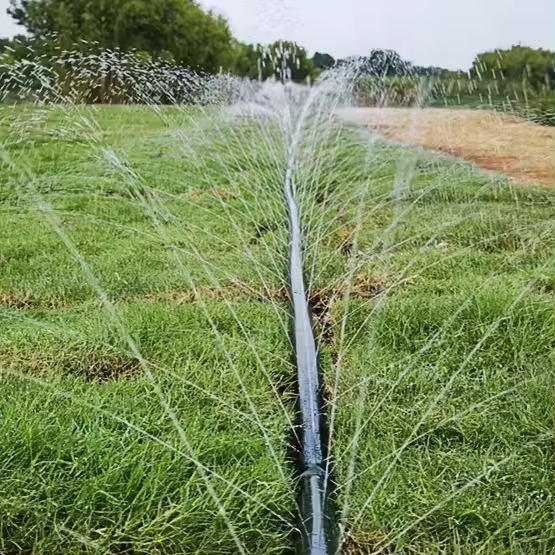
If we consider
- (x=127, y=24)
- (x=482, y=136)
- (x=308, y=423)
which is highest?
(x=127, y=24)

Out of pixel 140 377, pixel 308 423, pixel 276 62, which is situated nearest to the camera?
pixel 308 423

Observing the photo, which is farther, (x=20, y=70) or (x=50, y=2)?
(x=50, y=2)

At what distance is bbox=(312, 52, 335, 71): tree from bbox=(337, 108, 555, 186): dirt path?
38cm

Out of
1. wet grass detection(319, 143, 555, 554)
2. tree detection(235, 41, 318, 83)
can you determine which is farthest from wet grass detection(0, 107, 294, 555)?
tree detection(235, 41, 318, 83)

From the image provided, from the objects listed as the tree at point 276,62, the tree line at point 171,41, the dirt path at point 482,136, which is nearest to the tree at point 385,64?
the tree line at point 171,41

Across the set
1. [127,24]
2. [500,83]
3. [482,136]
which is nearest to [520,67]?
[500,83]

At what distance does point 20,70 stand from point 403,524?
2.18m

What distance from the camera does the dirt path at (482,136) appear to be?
279cm

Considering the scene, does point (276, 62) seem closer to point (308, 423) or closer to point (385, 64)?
point (385, 64)

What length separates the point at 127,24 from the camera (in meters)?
2.97

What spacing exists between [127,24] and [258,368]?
2.07 m

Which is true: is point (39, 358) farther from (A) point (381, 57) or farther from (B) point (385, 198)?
(A) point (381, 57)

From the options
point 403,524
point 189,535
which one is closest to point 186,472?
point 189,535

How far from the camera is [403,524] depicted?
958 millimetres
